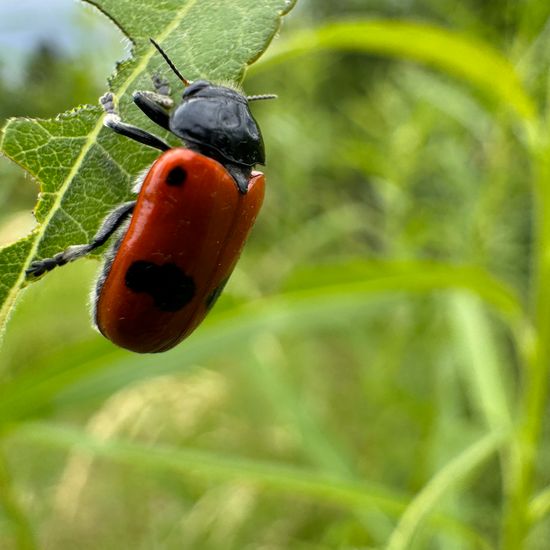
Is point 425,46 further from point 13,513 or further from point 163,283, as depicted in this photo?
point 13,513

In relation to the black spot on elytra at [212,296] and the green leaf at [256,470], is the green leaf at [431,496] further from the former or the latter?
the black spot on elytra at [212,296]

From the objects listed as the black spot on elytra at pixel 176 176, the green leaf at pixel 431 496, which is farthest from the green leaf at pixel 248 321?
the black spot on elytra at pixel 176 176

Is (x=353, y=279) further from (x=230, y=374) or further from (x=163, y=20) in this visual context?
(x=230, y=374)

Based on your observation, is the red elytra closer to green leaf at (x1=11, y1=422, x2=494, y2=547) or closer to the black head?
the black head

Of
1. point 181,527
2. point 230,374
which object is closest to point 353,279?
point 181,527

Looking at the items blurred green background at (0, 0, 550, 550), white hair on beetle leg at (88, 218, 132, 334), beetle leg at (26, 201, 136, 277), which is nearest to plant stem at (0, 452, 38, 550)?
blurred green background at (0, 0, 550, 550)

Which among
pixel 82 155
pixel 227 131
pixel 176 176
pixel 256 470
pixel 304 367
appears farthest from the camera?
pixel 304 367

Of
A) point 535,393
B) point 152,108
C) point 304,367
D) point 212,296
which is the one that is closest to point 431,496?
point 535,393

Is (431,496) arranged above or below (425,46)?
below
